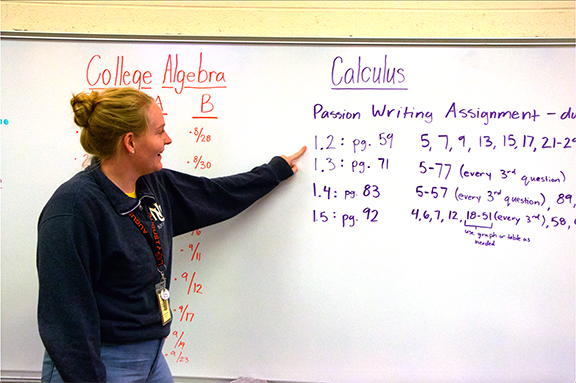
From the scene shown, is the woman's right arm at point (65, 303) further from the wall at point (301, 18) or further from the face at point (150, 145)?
the wall at point (301, 18)

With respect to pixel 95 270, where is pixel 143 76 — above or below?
above

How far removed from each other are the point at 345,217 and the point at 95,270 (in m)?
0.86

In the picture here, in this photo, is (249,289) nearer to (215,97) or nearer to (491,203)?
(215,97)

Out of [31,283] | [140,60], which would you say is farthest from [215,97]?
[31,283]

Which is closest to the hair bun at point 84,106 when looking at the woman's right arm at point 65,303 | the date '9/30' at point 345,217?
the woman's right arm at point 65,303

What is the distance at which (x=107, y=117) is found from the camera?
989 millimetres

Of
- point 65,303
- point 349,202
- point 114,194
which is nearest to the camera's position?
point 65,303

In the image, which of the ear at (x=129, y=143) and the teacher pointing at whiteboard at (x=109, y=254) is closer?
the teacher pointing at whiteboard at (x=109, y=254)

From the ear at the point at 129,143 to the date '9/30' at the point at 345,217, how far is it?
686 mm

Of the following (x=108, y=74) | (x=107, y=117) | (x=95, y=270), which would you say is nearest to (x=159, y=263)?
(x=95, y=270)

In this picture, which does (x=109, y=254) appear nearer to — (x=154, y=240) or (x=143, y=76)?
(x=154, y=240)

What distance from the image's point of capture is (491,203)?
1.40 metres

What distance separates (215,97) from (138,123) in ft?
1.49

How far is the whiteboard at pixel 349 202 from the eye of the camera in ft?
4.57
